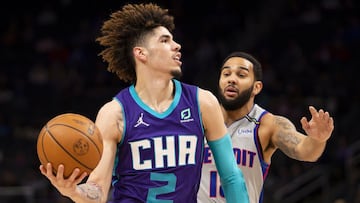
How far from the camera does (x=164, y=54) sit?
4.47 metres

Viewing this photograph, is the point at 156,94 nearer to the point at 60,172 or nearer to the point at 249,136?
the point at 60,172

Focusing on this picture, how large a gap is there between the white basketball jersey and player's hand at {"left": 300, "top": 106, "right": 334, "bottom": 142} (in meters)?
0.60

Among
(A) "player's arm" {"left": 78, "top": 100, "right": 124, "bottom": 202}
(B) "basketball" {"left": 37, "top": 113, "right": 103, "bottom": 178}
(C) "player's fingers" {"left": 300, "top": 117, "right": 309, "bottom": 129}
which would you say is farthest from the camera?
(C) "player's fingers" {"left": 300, "top": 117, "right": 309, "bottom": 129}

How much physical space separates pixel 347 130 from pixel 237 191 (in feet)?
22.8

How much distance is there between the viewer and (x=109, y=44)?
4.70 metres

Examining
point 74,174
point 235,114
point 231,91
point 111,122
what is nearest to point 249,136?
point 235,114

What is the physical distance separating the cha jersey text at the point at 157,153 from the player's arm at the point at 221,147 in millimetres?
259

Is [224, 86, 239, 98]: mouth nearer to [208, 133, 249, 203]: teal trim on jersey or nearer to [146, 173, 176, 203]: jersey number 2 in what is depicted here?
[208, 133, 249, 203]: teal trim on jersey

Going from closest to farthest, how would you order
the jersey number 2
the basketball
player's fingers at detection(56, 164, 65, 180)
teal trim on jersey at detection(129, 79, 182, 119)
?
player's fingers at detection(56, 164, 65, 180) → the basketball → the jersey number 2 → teal trim on jersey at detection(129, 79, 182, 119)

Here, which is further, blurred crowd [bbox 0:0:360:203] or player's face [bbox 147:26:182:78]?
blurred crowd [bbox 0:0:360:203]

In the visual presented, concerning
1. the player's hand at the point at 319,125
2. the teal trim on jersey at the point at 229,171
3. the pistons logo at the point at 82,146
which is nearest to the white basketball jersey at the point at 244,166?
the player's hand at the point at 319,125

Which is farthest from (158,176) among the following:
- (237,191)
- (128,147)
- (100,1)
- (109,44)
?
(100,1)

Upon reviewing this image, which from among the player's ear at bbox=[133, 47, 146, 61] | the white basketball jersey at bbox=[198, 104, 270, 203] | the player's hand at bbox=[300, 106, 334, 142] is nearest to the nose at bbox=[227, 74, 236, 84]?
the white basketball jersey at bbox=[198, 104, 270, 203]

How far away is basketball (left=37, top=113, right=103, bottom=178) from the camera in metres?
3.79
